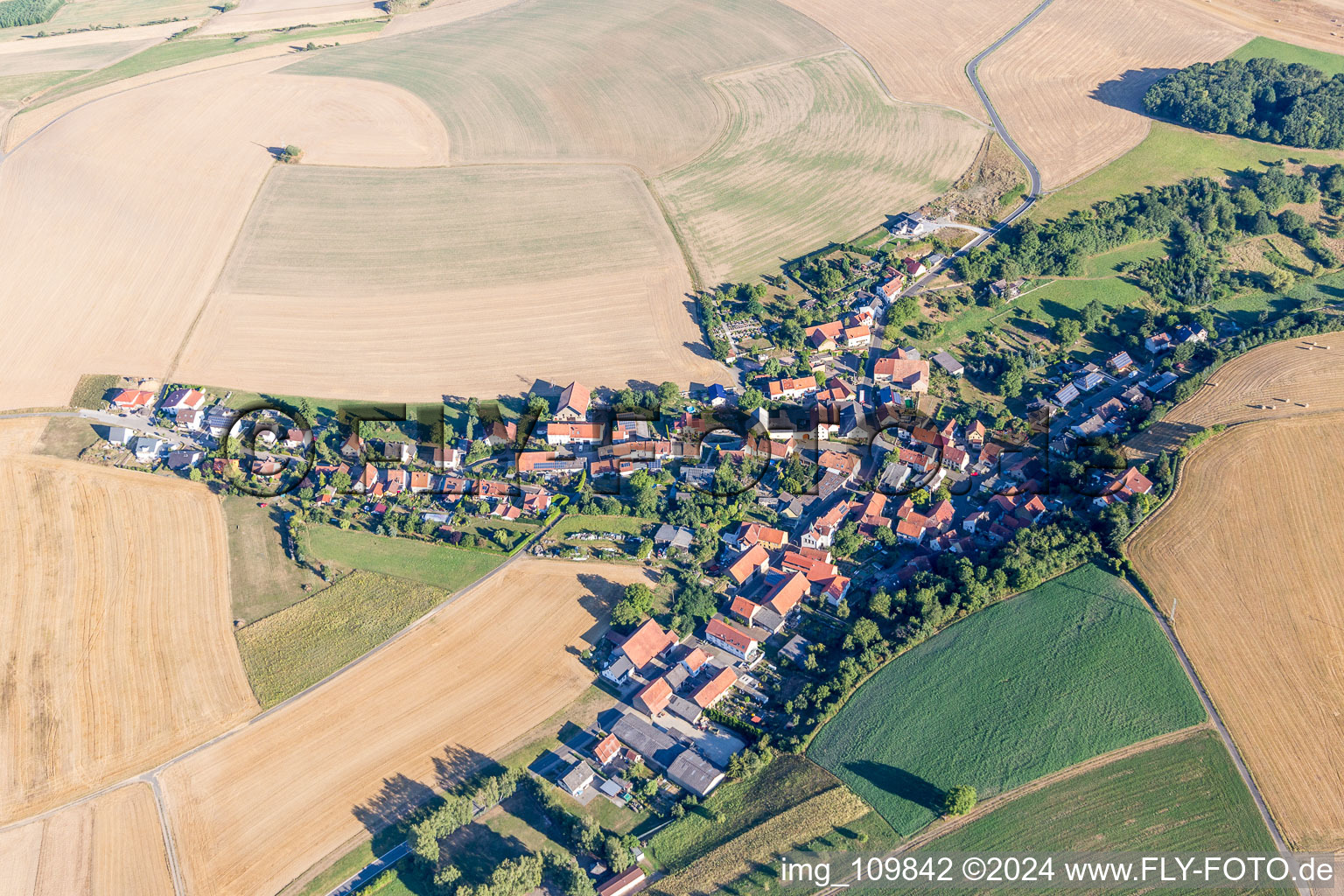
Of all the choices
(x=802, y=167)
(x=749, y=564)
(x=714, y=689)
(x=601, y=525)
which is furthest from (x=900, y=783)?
(x=802, y=167)

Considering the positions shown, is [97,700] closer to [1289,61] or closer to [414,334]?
[414,334]

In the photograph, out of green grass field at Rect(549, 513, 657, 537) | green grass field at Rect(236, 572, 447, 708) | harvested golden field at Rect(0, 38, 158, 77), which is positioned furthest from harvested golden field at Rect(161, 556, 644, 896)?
harvested golden field at Rect(0, 38, 158, 77)

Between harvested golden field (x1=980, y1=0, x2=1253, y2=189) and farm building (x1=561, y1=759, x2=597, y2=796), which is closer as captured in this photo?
farm building (x1=561, y1=759, x2=597, y2=796)

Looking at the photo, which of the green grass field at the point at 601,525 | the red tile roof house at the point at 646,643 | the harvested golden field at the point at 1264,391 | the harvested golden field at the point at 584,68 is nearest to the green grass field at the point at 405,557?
the green grass field at the point at 601,525

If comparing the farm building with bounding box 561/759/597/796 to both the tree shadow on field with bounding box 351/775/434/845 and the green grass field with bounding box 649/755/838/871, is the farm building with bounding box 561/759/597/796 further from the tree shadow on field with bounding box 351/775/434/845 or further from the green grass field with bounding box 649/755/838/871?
the tree shadow on field with bounding box 351/775/434/845

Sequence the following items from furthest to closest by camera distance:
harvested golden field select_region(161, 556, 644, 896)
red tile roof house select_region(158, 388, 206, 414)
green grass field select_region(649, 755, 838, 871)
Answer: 1. red tile roof house select_region(158, 388, 206, 414)
2. harvested golden field select_region(161, 556, 644, 896)
3. green grass field select_region(649, 755, 838, 871)

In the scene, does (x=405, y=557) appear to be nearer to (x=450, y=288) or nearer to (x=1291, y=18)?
(x=450, y=288)
